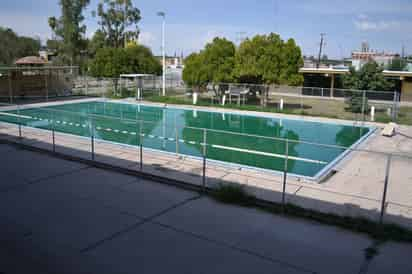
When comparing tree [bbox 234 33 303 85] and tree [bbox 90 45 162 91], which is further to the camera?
tree [bbox 90 45 162 91]

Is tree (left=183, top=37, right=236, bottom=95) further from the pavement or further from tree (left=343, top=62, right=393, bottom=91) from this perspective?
the pavement

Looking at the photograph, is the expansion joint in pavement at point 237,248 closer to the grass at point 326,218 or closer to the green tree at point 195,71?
the grass at point 326,218

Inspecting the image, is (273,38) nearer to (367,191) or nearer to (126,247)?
(367,191)

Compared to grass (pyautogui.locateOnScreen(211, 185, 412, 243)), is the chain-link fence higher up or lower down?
higher up

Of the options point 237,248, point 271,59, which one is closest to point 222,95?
point 271,59

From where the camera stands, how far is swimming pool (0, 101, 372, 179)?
1386cm

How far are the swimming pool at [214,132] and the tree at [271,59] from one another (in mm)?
3901

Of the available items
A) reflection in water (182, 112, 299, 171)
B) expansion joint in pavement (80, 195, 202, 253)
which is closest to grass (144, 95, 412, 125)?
reflection in water (182, 112, 299, 171)

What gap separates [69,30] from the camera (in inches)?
1887

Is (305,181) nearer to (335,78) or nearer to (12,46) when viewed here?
(335,78)

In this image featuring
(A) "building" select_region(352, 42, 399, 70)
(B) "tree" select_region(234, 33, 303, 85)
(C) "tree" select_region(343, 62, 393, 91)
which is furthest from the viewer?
(A) "building" select_region(352, 42, 399, 70)

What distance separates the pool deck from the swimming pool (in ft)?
2.31

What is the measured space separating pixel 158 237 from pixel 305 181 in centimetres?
557

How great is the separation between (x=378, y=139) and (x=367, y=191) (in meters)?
9.09
